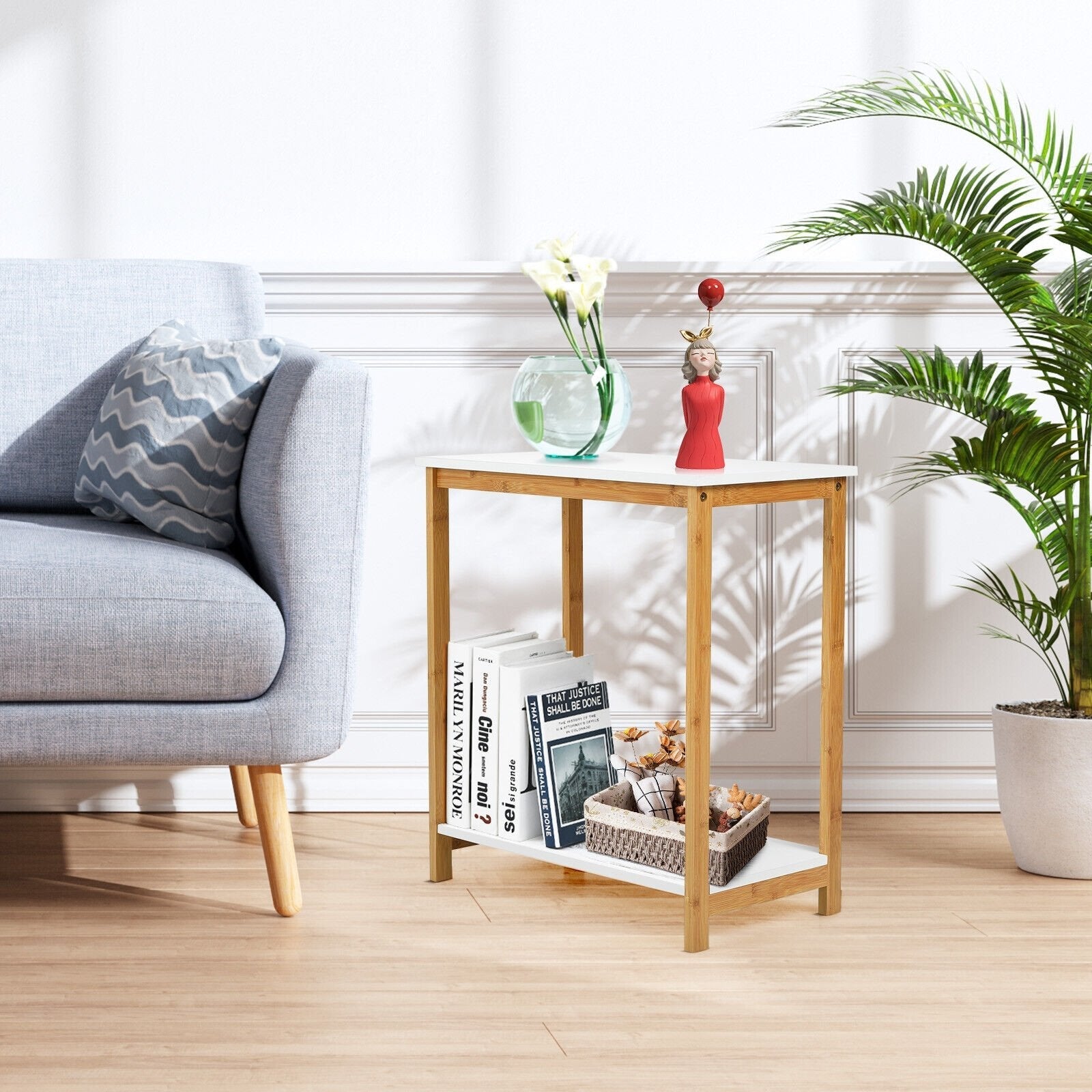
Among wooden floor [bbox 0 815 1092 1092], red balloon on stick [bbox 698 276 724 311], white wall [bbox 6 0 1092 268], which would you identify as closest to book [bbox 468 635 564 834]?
wooden floor [bbox 0 815 1092 1092]

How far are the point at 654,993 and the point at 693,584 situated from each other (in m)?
0.47

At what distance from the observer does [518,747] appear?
1.92 meters

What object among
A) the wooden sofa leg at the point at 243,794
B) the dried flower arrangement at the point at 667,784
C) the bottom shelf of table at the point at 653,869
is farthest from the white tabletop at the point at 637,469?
the wooden sofa leg at the point at 243,794

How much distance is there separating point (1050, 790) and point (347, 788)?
3.70ft

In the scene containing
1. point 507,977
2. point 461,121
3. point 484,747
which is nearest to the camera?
point 507,977

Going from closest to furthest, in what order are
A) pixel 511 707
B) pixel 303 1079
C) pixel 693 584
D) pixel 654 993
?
pixel 303 1079
pixel 654 993
pixel 693 584
pixel 511 707

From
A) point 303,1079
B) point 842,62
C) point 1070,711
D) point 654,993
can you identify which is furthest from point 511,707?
point 842,62

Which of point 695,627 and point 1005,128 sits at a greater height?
point 1005,128

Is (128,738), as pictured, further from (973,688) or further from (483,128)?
(973,688)

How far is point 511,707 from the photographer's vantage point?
1914 millimetres

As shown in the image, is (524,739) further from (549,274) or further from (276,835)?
(549,274)

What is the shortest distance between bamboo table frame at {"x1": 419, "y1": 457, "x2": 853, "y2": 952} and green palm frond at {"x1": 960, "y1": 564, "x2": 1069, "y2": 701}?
0.34 m

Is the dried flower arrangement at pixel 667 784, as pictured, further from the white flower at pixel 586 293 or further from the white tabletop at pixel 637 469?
the white flower at pixel 586 293

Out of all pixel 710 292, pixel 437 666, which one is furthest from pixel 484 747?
pixel 710 292
